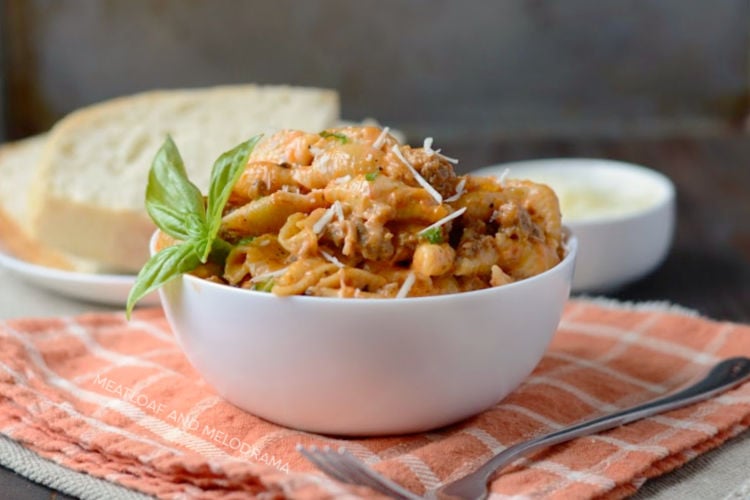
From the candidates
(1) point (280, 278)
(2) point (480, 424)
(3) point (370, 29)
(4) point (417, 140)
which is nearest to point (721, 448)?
(2) point (480, 424)

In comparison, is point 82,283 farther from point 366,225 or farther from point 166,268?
point 366,225

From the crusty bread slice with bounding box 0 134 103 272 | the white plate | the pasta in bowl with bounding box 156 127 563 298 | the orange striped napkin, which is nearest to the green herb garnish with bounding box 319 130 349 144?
the pasta in bowl with bounding box 156 127 563 298

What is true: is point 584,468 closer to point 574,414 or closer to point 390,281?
point 574,414

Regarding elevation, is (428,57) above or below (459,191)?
below

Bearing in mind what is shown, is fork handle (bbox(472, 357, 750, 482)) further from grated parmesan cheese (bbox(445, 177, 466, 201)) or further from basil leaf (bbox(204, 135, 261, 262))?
basil leaf (bbox(204, 135, 261, 262))

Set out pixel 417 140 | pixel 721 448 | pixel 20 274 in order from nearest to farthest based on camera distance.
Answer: pixel 721 448 < pixel 20 274 < pixel 417 140

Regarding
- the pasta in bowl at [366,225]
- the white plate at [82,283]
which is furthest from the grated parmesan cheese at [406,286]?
the white plate at [82,283]

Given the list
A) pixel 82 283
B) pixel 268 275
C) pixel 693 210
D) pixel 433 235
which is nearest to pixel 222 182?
pixel 268 275
